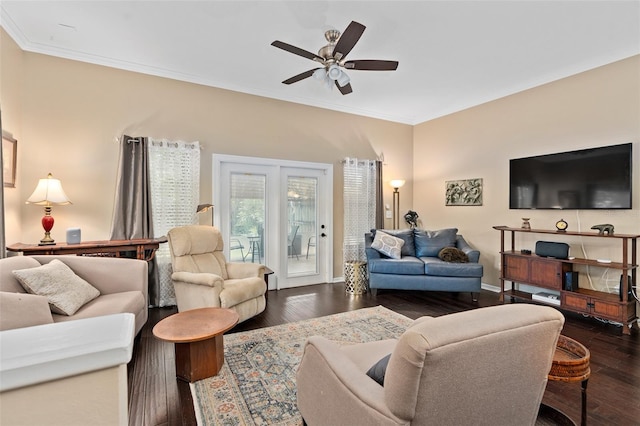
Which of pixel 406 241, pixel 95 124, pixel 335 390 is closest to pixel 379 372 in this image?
pixel 335 390

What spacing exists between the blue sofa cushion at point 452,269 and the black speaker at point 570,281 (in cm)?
92

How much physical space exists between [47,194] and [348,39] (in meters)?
3.26

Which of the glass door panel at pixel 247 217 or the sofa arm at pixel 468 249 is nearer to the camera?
the sofa arm at pixel 468 249

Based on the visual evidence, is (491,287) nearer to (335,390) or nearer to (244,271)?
(244,271)

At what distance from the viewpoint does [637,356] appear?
9.08 ft

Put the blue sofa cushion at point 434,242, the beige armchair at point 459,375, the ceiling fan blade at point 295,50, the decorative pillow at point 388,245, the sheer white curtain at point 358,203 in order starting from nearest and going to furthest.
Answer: the beige armchair at point 459,375 → the ceiling fan blade at point 295,50 → the decorative pillow at point 388,245 → the blue sofa cushion at point 434,242 → the sheer white curtain at point 358,203

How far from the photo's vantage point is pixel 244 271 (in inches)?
152

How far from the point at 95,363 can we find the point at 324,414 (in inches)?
45.7

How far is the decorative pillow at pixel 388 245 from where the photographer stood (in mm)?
4785

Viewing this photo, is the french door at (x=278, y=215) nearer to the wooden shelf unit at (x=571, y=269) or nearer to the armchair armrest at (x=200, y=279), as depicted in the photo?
the armchair armrest at (x=200, y=279)

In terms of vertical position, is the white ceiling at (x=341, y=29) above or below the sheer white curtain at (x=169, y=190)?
above

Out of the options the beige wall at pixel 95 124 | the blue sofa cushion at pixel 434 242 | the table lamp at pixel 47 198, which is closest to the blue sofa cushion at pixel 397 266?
the blue sofa cushion at pixel 434 242

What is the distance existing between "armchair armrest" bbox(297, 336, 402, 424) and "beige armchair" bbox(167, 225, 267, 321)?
1.74 m

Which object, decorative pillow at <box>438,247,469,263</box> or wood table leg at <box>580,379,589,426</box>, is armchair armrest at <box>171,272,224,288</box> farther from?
decorative pillow at <box>438,247,469,263</box>
